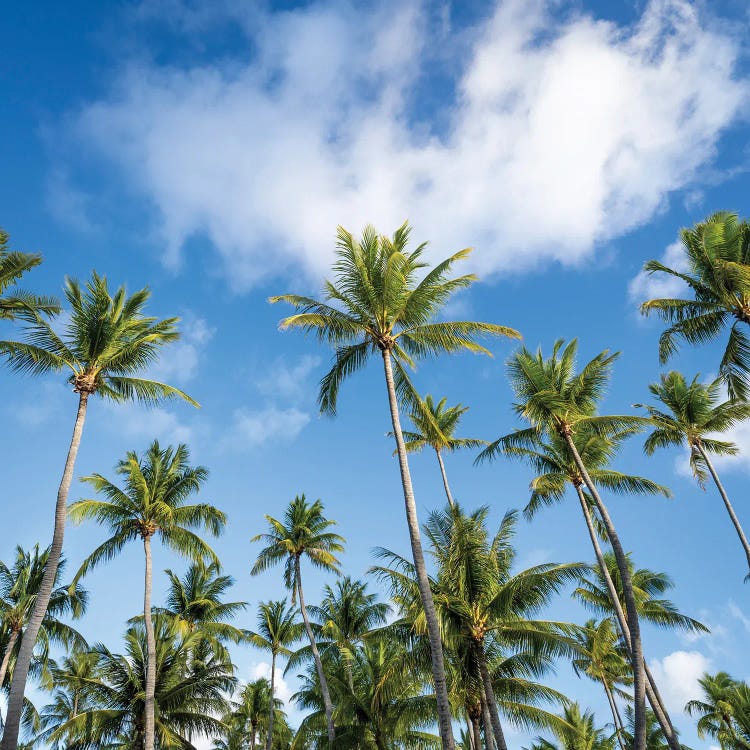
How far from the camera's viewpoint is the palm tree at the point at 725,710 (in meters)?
34.9

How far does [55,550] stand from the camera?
15859 mm

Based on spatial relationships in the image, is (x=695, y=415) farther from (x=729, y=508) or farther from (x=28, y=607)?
(x=28, y=607)

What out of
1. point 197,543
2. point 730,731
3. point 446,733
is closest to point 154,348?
point 197,543

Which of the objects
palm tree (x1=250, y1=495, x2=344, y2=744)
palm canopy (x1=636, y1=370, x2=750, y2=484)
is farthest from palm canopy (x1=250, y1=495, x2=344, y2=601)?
palm canopy (x1=636, y1=370, x2=750, y2=484)

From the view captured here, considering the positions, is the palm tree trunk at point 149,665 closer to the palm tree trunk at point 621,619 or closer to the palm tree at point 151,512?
the palm tree at point 151,512

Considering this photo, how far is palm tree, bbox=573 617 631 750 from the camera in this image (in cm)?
3012

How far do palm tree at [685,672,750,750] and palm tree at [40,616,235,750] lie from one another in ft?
97.4

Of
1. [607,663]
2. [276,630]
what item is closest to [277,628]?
[276,630]

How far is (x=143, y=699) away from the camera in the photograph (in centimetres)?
2522

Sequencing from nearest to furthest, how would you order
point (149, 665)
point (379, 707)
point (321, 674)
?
point (149, 665), point (379, 707), point (321, 674)

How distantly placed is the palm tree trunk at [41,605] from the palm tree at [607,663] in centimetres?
2308

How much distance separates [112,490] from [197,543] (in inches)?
162

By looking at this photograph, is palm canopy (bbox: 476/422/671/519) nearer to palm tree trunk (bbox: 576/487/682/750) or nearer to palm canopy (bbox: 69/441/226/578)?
palm tree trunk (bbox: 576/487/682/750)

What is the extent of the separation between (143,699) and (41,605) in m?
12.7
